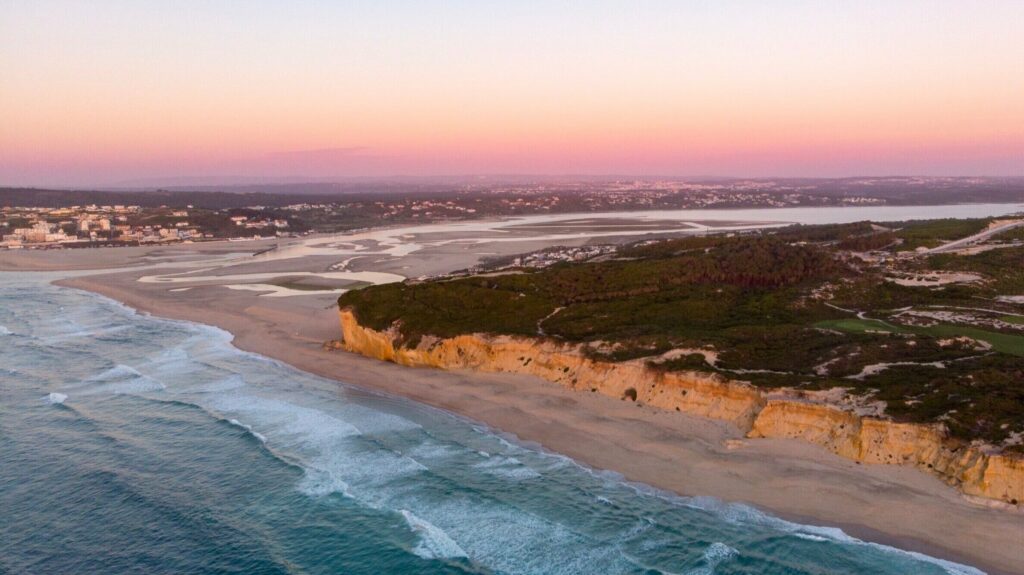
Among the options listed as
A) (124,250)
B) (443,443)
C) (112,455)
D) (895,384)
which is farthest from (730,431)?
(124,250)

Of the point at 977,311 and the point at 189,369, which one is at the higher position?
the point at 977,311

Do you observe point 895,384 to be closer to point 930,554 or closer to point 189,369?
point 930,554

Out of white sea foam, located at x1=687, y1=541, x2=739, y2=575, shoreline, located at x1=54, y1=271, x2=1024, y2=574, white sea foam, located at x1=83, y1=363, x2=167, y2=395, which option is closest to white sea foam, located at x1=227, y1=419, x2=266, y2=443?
shoreline, located at x1=54, y1=271, x2=1024, y2=574

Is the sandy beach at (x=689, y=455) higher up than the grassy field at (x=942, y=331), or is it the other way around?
the grassy field at (x=942, y=331)

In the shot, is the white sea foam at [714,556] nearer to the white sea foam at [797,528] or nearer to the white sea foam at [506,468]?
the white sea foam at [797,528]

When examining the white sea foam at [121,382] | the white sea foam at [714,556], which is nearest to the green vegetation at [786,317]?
the white sea foam at [714,556]

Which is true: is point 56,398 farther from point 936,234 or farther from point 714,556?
point 936,234
